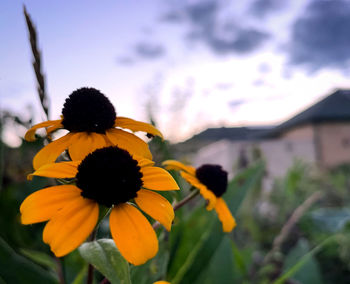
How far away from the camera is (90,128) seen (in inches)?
15.8

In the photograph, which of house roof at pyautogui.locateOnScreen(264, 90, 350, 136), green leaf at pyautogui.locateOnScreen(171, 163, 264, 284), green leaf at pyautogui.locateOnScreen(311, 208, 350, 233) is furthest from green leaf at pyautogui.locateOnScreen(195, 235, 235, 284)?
house roof at pyautogui.locateOnScreen(264, 90, 350, 136)

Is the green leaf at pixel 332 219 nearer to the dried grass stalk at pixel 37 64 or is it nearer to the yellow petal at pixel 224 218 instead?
the yellow petal at pixel 224 218

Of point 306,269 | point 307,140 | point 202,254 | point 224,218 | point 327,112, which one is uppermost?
point 224,218

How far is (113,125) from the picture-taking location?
→ 43 cm

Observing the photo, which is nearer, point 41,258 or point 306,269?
point 41,258

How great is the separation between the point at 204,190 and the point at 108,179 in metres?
0.17

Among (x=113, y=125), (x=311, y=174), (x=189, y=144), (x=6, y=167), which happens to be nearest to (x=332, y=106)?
(x=311, y=174)

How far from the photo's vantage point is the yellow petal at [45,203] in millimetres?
280

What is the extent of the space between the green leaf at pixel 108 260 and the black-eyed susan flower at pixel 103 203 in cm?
3

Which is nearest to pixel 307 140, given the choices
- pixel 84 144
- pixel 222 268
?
pixel 222 268

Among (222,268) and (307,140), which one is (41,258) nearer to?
(222,268)

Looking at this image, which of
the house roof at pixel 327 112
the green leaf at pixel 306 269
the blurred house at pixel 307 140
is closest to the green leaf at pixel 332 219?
the green leaf at pixel 306 269

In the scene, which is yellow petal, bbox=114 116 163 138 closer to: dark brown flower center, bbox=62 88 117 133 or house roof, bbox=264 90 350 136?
dark brown flower center, bbox=62 88 117 133

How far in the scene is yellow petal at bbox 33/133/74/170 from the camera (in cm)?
36
